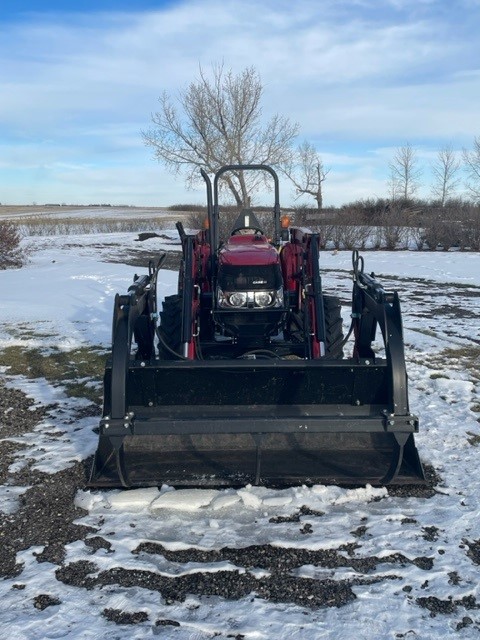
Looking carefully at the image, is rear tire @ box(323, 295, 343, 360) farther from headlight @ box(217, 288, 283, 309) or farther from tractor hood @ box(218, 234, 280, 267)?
tractor hood @ box(218, 234, 280, 267)

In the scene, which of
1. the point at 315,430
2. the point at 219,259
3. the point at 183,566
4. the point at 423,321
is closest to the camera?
the point at 183,566

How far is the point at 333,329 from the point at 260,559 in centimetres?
285

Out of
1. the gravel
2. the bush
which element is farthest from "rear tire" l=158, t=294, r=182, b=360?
the bush

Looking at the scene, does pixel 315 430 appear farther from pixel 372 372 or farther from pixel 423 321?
pixel 423 321

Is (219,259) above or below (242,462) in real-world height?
above

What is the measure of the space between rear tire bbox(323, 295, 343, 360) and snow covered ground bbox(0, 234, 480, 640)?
0.83 meters

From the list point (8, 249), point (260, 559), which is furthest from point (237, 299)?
point (8, 249)

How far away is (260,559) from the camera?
3.19m

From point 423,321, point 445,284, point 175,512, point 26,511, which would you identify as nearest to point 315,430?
point 175,512

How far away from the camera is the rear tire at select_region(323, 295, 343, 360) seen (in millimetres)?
5516

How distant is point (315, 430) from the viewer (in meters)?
3.47

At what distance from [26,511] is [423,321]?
7081 millimetres

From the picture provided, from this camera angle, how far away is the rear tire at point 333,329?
5516 mm

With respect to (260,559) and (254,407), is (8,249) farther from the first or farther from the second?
(260,559)
